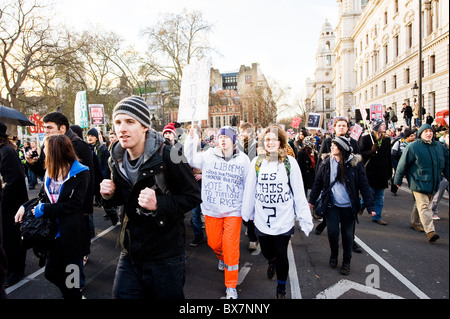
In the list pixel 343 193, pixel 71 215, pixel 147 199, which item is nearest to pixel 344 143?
pixel 343 193

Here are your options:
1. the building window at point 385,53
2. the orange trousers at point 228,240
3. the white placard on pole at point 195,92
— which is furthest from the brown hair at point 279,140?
the building window at point 385,53

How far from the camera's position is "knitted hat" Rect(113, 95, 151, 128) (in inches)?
83.0

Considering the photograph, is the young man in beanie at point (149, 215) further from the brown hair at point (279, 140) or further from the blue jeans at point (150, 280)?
the brown hair at point (279, 140)

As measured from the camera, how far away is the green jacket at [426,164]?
518 cm

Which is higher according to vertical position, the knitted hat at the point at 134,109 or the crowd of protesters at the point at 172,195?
the knitted hat at the point at 134,109

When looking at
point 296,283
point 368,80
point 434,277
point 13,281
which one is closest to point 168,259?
point 296,283

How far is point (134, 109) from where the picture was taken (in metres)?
2.12

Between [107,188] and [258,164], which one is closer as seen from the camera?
[107,188]

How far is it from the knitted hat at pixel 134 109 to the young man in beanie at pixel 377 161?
585 centimetres

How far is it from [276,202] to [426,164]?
3.50m

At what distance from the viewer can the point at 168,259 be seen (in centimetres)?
212

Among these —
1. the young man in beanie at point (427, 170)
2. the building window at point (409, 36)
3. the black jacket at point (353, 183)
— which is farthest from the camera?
the building window at point (409, 36)

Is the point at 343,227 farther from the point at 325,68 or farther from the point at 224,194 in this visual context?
the point at 325,68
